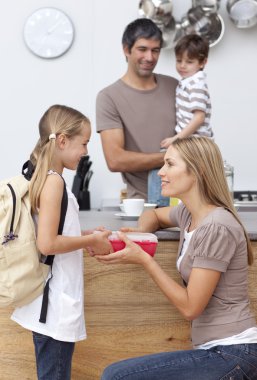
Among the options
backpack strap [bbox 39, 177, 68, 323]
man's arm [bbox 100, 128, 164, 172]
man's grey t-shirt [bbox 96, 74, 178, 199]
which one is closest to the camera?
backpack strap [bbox 39, 177, 68, 323]

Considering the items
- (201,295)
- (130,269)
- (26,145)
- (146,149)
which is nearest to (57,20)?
(26,145)

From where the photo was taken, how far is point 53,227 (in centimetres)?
138

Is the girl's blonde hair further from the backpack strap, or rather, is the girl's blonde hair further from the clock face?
the clock face

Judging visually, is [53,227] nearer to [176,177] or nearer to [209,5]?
[176,177]

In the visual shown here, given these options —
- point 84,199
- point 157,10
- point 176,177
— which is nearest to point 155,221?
point 176,177

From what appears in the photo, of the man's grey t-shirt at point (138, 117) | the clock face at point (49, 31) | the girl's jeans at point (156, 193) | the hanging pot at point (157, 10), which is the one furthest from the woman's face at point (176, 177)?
the clock face at point (49, 31)

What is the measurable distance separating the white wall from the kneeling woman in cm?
253

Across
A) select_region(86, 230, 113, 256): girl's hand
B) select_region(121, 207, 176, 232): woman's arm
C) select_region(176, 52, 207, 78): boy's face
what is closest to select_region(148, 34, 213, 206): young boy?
select_region(176, 52, 207, 78): boy's face

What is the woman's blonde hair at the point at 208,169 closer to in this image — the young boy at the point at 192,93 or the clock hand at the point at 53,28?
the young boy at the point at 192,93

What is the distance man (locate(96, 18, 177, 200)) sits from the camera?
8.23 ft

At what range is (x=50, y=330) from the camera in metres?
1.42

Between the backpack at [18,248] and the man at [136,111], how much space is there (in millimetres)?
1097

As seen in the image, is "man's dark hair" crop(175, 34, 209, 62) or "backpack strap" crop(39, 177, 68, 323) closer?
"backpack strap" crop(39, 177, 68, 323)

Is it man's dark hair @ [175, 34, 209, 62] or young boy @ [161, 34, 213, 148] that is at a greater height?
man's dark hair @ [175, 34, 209, 62]
